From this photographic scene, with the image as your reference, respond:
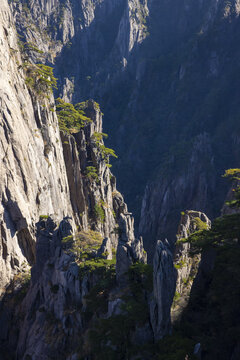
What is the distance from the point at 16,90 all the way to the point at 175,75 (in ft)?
277

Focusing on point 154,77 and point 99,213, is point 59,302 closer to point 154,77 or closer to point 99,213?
point 99,213

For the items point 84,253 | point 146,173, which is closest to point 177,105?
point 146,173

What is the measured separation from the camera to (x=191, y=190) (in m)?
88.3

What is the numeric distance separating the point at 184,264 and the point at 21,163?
21.9 metres

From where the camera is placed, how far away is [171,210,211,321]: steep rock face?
2857 cm

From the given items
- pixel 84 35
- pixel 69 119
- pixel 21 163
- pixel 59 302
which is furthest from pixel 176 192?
pixel 84 35

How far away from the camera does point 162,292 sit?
22828mm

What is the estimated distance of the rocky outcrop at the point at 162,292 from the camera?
22875mm

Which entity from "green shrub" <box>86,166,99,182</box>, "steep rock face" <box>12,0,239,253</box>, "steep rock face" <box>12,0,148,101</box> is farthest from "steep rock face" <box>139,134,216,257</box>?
"steep rock face" <box>12,0,148,101</box>

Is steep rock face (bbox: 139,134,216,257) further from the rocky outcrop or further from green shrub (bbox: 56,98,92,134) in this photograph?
the rocky outcrop

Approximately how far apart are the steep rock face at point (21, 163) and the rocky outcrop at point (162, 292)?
21.6m

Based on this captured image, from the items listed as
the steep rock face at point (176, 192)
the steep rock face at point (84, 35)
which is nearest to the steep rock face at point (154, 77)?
the steep rock face at point (176, 192)

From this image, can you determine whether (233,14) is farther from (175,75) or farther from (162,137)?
(162,137)

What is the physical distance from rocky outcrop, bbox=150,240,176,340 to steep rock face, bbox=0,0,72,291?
2160 centimetres
